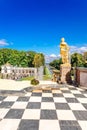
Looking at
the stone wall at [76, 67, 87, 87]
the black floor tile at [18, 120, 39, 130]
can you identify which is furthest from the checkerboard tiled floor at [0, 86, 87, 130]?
the stone wall at [76, 67, 87, 87]

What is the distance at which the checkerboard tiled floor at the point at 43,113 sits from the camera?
382 cm

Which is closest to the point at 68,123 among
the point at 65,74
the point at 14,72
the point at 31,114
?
the point at 31,114

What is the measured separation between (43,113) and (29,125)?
2.88 ft

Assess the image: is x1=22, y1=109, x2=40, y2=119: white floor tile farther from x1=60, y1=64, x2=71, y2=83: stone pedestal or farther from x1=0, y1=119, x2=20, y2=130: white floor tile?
x1=60, y1=64, x2=71, y2=83: stone pedestal

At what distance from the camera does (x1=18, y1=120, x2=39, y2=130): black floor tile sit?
3.68 m

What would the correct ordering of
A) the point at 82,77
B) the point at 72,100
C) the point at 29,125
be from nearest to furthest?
the point at 29,125, the point at 72,100, the point at 82,77

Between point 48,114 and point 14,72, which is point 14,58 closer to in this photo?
point 14,72

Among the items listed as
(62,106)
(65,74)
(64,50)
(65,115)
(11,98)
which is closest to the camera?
(65,115)

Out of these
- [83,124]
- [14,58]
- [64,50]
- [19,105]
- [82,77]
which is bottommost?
[83,124]

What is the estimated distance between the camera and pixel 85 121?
4.12 meters

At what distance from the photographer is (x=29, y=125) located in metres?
3.82

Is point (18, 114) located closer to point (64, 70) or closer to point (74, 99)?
point (74, 99)

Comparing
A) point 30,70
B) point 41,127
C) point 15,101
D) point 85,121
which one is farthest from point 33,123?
point 30,70

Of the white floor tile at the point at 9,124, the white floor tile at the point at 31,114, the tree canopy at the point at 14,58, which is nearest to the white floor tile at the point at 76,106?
the white floor tile at the point at 31,114
